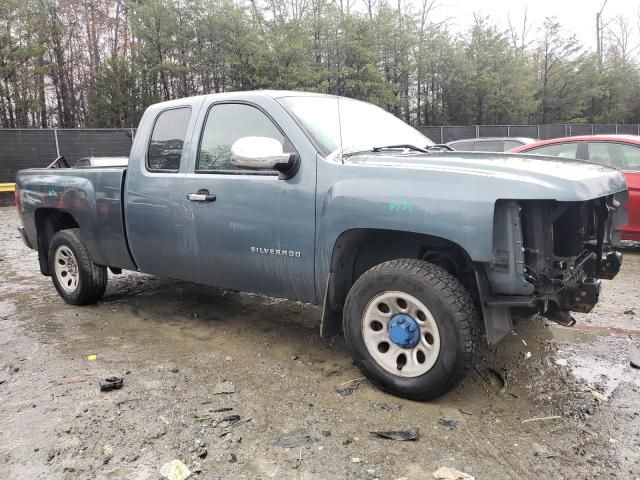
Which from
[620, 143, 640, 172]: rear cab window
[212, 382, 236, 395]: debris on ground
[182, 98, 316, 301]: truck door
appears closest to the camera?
[212, 382, 236, 395]: debris on ground

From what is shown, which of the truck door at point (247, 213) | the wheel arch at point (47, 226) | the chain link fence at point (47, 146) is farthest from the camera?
the chain link fence at point (47, 146)

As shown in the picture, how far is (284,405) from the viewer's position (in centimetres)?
305

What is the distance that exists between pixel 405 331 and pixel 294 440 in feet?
2.82

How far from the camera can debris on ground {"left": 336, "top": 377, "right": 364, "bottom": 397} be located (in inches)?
125

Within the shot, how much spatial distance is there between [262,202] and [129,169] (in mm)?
1543

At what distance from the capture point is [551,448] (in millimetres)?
2559

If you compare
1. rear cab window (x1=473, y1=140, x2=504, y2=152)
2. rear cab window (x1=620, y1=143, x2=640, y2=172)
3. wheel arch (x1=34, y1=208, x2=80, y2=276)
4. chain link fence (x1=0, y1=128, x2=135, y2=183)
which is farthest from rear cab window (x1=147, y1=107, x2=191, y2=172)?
chain link fence (x1=0, y1=128, x2=135, y2=183)

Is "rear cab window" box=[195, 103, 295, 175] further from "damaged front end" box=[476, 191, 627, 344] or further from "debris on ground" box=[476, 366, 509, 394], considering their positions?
"debris on ground" box=[476, 366, 509, 394]

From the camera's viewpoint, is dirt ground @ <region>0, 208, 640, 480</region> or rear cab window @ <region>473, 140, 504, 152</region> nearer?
dirt ground @ <region>0, 208, 640, 480</region>

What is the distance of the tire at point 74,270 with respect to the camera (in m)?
4.89

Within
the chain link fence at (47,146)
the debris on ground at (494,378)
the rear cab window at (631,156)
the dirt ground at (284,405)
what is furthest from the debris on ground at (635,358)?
the chain link fence at (47,146)

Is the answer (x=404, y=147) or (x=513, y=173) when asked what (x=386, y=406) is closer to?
(x=513, y=173)

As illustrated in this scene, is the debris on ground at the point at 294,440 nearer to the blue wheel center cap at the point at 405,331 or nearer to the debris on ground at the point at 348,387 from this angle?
A: the debris on ground at the point at 348,387

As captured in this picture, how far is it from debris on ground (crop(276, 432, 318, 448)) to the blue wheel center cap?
739 millimetres
